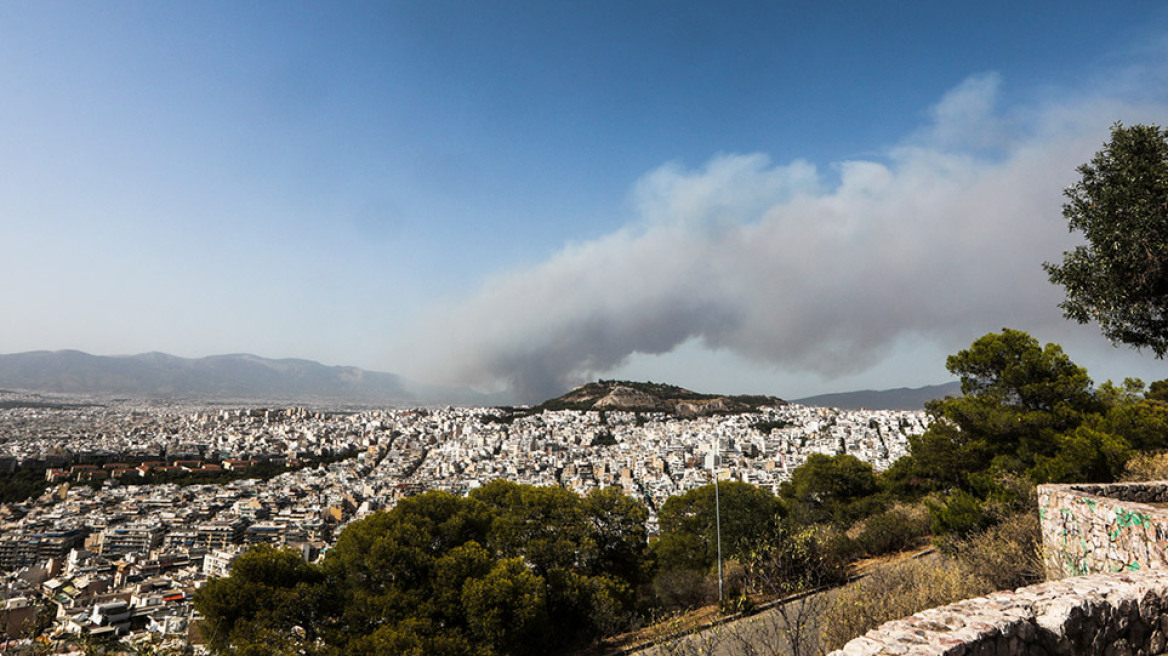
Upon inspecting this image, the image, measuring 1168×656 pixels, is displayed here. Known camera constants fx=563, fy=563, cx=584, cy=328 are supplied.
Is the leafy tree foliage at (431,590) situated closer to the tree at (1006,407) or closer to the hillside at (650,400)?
the tree at (1006,407)

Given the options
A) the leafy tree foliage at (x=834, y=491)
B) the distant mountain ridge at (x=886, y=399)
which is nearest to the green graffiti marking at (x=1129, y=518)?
the leafy tree foliage at (x=834, y=491)

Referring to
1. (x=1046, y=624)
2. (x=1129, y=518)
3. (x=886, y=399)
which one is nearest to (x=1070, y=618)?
(x=1046, y=624)

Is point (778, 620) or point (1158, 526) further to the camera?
point (778, 620)

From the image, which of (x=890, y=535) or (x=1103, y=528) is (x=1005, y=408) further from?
(x=1103, y=528)

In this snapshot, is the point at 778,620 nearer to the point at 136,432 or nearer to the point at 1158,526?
the point at 1158,526

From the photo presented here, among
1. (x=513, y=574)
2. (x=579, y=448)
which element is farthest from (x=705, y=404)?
(x=513, y=574)

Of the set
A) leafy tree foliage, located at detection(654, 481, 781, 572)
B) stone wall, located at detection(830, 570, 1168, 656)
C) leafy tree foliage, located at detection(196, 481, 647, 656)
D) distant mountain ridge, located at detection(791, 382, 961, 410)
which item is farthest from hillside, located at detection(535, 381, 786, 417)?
stone wall, located at detection(830, 570, 1168, 656)
